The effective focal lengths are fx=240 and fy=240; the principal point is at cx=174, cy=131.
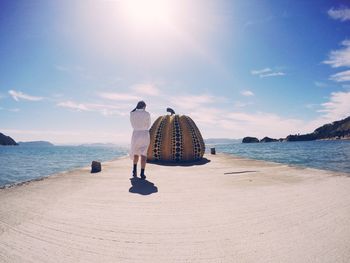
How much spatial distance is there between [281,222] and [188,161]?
30.3 feet

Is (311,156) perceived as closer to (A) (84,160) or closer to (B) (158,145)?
(B) (158,145)

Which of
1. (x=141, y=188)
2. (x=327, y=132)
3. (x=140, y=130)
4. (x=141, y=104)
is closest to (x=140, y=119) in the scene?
(x=140, y=130)

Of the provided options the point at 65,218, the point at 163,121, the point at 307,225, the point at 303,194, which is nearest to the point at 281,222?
the point at 307,225

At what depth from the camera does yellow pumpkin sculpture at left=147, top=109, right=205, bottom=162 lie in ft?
39.9

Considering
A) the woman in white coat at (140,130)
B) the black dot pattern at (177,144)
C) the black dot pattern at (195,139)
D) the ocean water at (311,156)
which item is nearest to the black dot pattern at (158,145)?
the black dot pattern at (177,144)

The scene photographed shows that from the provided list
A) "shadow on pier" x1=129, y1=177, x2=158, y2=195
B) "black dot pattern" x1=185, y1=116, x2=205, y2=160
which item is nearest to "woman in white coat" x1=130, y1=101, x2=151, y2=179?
"shadow on pier" x1=129, y1=177, x2=158, y2=195

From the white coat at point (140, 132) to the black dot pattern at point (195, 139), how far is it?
5.48 metres

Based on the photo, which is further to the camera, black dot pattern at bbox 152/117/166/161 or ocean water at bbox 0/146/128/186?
ocean water at bbox 0/146/128/186

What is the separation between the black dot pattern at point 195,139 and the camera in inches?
500

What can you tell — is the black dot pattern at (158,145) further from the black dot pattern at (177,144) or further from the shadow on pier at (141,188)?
the shadow on pier at (141,188)

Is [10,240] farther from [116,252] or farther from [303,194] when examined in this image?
[303,194]

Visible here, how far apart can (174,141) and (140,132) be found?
491 centimetres

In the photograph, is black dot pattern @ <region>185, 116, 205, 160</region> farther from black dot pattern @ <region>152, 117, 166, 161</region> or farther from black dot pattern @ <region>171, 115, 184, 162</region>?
black dot pattern @ <region>152, 117, 166, 161</region>

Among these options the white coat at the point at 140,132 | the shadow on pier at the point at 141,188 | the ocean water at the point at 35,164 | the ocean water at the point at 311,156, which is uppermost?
the white coat at the point at 140,132
